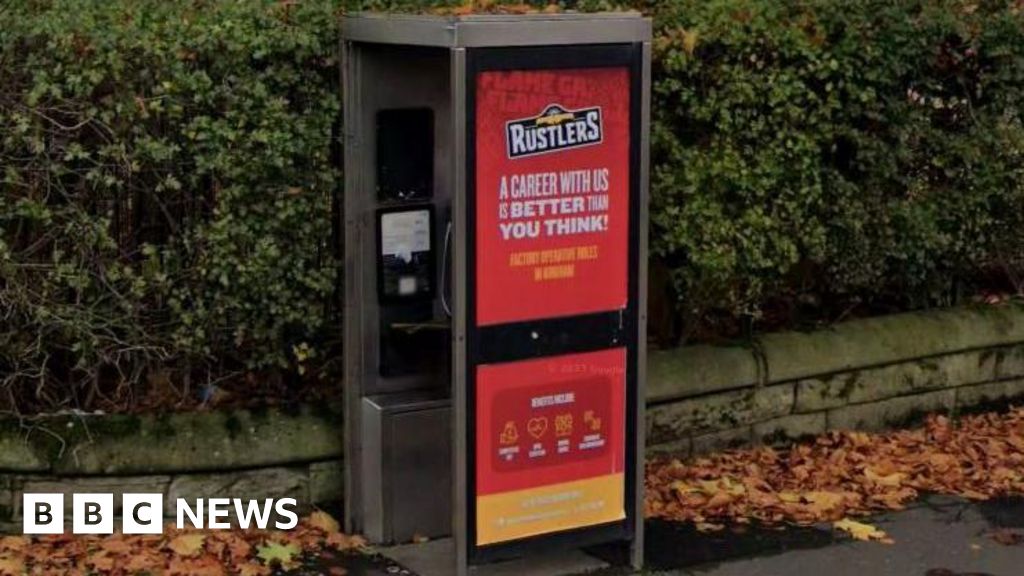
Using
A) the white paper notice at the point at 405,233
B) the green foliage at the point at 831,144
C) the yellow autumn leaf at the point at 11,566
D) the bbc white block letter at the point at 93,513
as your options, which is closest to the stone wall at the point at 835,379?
the green foliage at the point at 831,144

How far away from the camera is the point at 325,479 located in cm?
661

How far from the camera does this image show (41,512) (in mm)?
6289

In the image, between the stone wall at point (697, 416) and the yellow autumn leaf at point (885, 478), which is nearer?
the stone wall at point (697, 416)

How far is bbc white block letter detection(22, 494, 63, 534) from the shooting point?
6.28 meters

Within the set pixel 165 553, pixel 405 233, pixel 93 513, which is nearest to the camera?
pixel 165 553

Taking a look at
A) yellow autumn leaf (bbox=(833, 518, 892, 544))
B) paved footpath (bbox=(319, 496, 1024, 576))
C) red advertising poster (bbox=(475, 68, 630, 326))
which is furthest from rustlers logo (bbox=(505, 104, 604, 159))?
yellow autumn leaf (bbox=(833, 518, 892, 544))

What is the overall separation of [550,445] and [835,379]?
7.42 ft

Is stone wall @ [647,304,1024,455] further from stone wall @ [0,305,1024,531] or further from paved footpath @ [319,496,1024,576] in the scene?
paved footpath @ [319,496,1024,576]

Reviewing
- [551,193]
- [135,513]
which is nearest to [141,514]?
[135,513]

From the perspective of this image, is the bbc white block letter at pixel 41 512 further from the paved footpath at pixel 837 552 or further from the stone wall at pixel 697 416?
the paved footpath at pixel 837 552

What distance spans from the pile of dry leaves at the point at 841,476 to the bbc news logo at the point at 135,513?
1.68 metres

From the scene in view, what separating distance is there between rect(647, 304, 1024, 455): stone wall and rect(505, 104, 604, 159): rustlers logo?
1.63 m

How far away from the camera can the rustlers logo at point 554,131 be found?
5.78 metres

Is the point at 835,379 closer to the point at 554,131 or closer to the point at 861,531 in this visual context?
the point at 861,531
